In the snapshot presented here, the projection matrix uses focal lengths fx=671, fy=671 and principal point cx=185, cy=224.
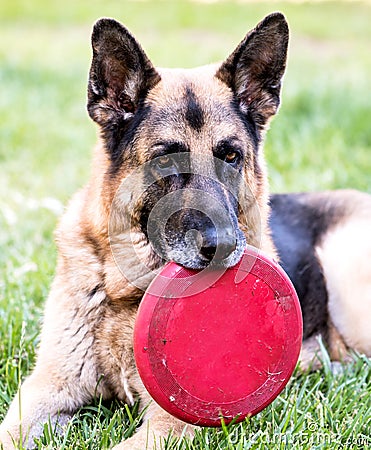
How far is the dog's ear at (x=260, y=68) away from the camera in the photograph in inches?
123

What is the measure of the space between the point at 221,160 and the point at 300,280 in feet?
4.24

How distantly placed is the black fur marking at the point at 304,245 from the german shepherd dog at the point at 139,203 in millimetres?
614

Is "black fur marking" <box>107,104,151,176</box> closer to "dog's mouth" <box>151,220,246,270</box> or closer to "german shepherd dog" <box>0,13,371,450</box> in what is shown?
"german shepherd dog" <box>0,13,371,450</box>

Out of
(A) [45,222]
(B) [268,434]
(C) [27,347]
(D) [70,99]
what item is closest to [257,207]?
(B) [268,434]

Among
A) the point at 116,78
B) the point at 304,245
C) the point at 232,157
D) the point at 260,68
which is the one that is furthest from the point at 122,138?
the point at 304,245

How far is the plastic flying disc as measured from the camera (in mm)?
2619

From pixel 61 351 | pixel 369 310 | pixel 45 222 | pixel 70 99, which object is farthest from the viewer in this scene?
pixel 70 99

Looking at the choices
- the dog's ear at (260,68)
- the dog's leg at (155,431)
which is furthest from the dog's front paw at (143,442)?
the dog's ear at (260,68)

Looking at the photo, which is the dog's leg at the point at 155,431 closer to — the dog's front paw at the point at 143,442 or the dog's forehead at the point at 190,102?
the dog's front paw at the point at 143,442

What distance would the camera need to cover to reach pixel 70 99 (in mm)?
10070

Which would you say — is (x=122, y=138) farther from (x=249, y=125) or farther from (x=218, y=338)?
(x=218, y=338)

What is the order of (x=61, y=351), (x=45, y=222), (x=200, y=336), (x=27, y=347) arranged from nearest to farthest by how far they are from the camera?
1. (x=200, y=336)
2. (x=61, y=351)
3. (x=27, y=347)
4. (x=45, y=222)

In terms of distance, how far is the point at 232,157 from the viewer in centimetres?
302

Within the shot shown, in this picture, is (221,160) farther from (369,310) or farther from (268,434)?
(369,310)
